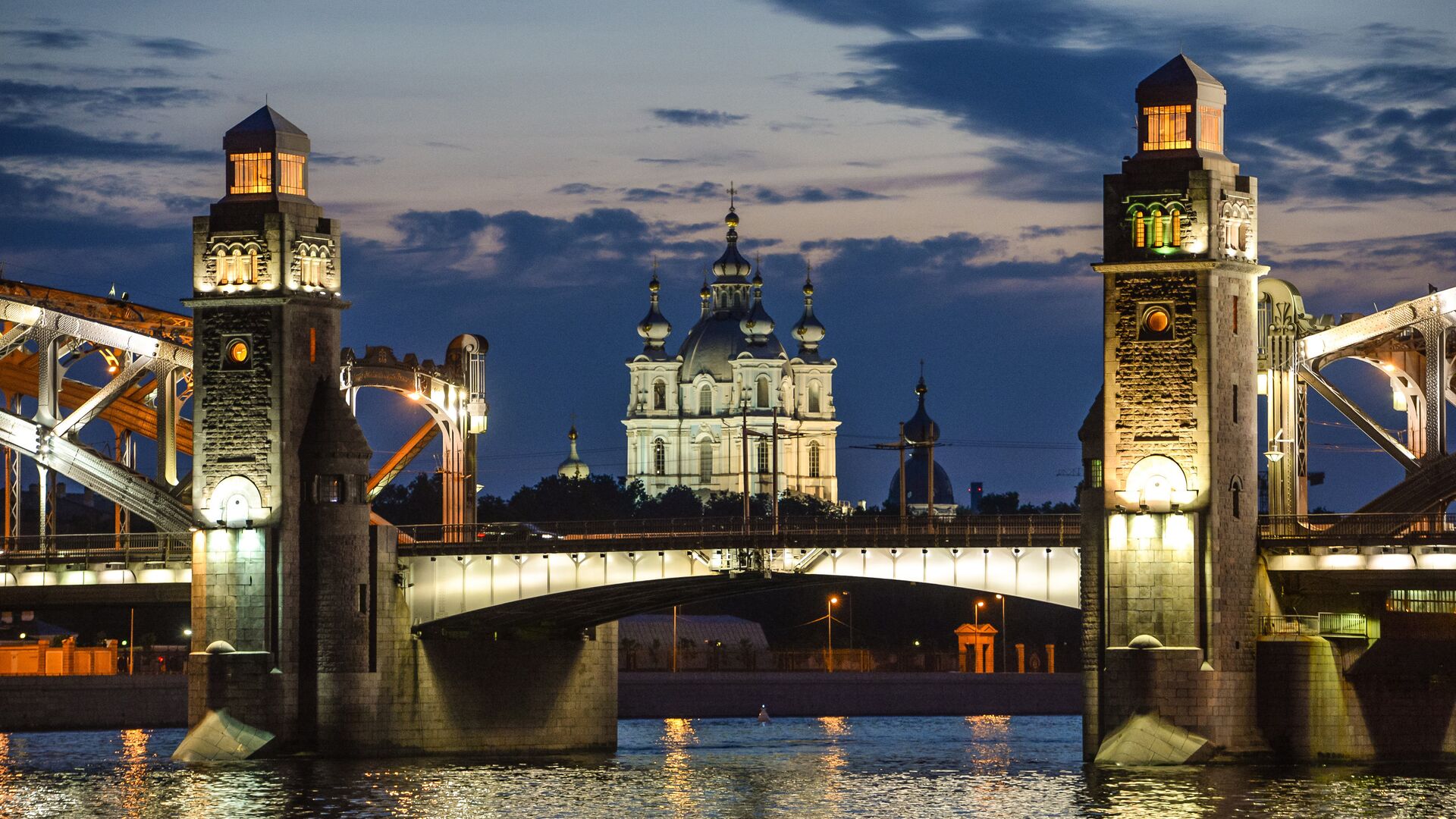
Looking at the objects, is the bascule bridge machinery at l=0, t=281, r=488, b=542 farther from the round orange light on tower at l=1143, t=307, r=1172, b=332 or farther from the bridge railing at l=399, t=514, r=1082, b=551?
the round orange light on tower at l=1143, t=307, r=1172, b=332

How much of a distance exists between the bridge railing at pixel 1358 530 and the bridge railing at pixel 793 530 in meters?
5.91

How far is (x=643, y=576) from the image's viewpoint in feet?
328

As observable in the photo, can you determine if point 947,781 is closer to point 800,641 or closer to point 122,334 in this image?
point 122,334

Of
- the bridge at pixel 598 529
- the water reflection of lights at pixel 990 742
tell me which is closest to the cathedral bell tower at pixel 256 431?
the bridge at pixel 598 529

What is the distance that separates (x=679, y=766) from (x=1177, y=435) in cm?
2180

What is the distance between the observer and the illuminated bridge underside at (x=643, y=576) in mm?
96000

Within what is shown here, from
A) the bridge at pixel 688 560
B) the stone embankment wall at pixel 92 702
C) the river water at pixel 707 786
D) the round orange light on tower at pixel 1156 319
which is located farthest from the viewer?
the stone embankment wall at pixel 92 702

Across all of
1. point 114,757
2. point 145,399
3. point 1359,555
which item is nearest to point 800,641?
point 145,399

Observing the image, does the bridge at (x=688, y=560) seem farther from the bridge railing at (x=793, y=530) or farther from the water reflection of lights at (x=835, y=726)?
the water reflection of lights at (x=835, y=726)

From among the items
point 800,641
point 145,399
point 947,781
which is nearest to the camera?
point 947,781

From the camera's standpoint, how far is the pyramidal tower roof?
330 feet

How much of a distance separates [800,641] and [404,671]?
8483 cm

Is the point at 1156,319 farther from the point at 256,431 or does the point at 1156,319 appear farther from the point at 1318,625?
the point at 256,431

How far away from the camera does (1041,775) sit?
316 feet
